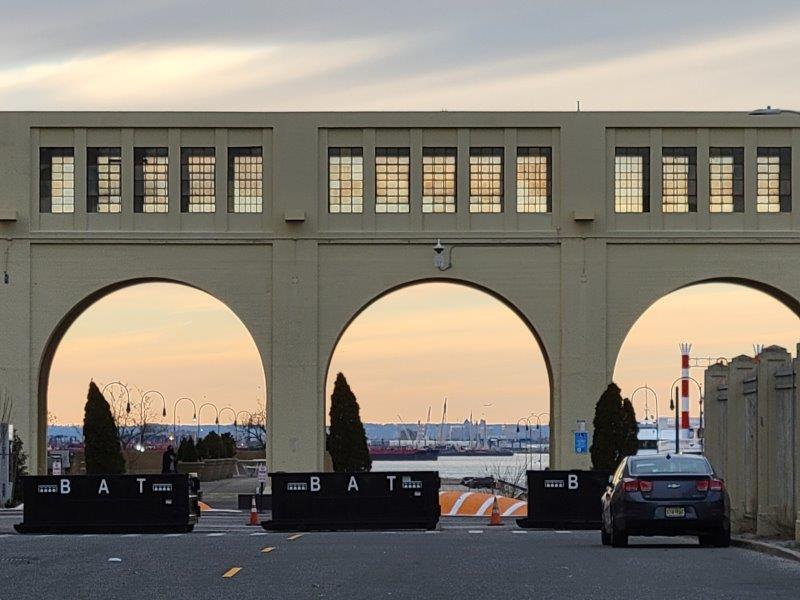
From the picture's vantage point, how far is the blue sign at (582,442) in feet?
174

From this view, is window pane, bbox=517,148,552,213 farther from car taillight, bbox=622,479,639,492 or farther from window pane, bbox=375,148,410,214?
car taillight, bbox=622,479,639,492

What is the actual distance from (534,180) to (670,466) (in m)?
27.3

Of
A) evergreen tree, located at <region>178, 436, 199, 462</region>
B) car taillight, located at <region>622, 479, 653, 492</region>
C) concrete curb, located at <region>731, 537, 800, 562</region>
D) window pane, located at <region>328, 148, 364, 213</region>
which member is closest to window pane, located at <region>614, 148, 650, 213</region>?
window pane, located at <region>328, 148, 364, 213</region>

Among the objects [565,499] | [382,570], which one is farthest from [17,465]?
[382,570]

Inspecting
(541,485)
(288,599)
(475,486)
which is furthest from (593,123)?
(475,486)

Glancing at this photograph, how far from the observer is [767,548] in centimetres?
2611

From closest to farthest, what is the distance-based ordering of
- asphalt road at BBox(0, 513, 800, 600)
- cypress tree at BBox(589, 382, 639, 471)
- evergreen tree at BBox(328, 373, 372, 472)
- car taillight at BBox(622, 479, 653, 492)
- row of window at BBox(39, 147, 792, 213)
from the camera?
1. asphalt road at BBox(0, 513, 800, 600)
2. car taillight at BBox(622, 479, 653, 492)
3. cypress tree at BBox(589, 382, 639, 471)
4. row of window at BBox(39, 147, 792, 213)
5. evergreen tree at BBox(328, 373, 372, 472)

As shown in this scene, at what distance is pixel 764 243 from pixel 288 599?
38970 millimetres

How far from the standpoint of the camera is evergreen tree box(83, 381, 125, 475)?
2132 inches

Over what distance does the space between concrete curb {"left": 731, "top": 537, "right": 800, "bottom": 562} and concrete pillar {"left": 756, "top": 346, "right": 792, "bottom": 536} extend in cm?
76

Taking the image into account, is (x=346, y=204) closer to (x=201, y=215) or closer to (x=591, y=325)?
(x=201, y=215)

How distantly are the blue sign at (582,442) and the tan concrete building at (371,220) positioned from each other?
95cm

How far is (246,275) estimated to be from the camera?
54.1 m

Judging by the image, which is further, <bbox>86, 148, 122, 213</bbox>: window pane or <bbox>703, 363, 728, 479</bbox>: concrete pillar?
<bbox>86, 148, 122, 213</bbox>: window pane
